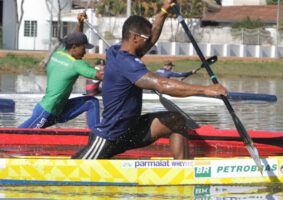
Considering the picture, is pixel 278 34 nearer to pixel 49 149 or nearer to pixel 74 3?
pixel 74 3

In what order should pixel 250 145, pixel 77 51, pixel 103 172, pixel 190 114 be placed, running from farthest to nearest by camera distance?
pixel 190 114
pixel 77 51
pixel 250 145
pixel 103 172

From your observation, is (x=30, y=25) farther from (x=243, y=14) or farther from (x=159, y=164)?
(x=159, y=164)

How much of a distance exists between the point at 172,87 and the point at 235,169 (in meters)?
1.48

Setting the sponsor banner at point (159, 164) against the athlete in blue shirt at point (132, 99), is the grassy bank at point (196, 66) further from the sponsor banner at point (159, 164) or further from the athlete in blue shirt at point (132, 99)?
the athlete in blue shirt at point (132, 99)

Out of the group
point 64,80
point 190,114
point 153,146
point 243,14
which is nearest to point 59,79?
point 64,80

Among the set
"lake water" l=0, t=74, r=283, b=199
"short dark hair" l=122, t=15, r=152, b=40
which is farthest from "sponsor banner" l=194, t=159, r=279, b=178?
"short dark hair" l=122, t=15, r=152, b=40

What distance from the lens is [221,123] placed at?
14.0 meters

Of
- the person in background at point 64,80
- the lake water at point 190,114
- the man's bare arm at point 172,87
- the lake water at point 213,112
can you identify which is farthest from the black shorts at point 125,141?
the lake water at point 213,112

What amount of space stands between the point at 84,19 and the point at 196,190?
3.69m

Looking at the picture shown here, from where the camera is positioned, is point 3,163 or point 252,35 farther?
point 252,35

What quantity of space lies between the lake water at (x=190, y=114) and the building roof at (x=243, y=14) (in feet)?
90.9

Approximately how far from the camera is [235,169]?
7.59 m

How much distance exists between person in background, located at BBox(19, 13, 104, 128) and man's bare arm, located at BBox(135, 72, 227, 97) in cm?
206

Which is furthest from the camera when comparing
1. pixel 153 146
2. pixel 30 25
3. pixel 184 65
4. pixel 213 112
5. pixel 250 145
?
pixel 30 25
